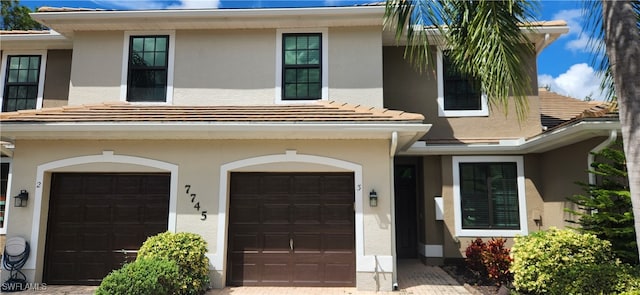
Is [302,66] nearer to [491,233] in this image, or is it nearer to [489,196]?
[489,196]

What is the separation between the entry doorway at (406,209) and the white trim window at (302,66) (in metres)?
4.23

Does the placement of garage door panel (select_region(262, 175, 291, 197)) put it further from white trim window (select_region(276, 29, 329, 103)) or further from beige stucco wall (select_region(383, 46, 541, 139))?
beige stucco wall (select_region(383, 46, 541, 139))

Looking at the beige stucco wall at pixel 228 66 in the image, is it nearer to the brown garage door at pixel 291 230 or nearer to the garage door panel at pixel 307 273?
the brown garage door at pixel 291 230

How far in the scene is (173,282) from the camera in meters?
7.60

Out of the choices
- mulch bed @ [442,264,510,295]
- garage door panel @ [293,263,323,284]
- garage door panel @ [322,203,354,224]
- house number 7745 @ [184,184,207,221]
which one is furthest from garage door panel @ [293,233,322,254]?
mulch bed @ [442,264,510,295]

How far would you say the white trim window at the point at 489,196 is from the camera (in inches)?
451

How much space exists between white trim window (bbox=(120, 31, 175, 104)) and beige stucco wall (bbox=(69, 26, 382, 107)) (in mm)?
160

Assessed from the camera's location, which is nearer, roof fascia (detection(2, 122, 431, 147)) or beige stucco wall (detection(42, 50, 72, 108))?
roof fascia (detection(2, 122, 431, 147))

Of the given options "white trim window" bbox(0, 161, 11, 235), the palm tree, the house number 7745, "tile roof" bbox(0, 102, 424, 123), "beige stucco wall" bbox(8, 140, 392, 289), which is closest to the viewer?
the palm tree

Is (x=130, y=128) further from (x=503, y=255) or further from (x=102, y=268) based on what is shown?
(x=503, y=255)

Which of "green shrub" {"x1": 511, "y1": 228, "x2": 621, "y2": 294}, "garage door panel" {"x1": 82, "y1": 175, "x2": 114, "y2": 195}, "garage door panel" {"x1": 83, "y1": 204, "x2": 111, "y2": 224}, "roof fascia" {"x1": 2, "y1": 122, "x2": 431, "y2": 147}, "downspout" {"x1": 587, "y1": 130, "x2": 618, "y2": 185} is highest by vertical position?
"roof fascia" {"x1": 2, "y1": 122, "x2": 431, "y2": 147}

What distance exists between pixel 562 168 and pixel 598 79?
456cm

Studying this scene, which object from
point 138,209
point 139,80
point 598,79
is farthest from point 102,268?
point 598,79

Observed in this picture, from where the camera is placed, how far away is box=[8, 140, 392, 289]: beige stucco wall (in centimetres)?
902
